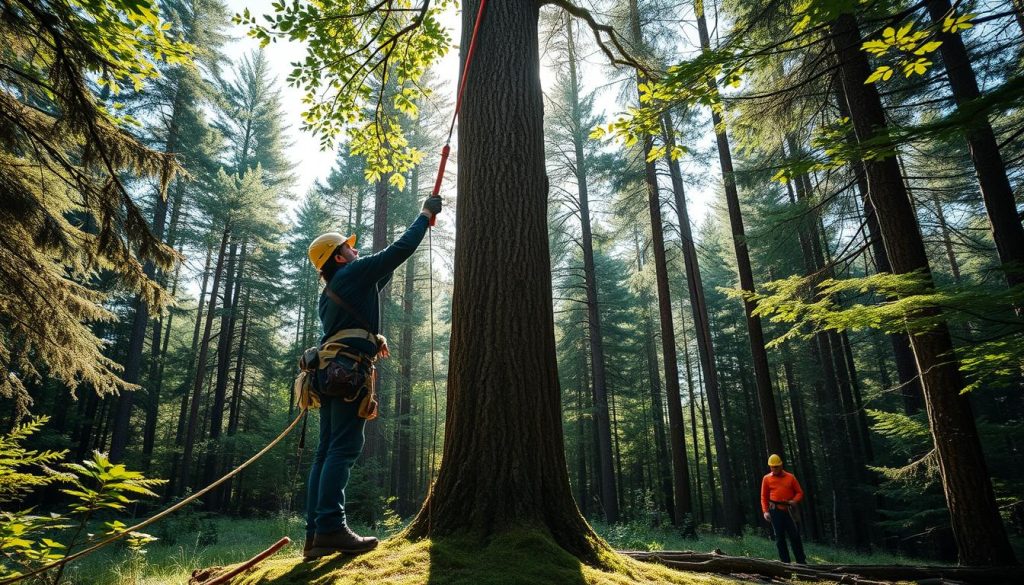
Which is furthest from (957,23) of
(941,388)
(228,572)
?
(228,572)

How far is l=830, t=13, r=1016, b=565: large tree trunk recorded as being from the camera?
5.18 meters

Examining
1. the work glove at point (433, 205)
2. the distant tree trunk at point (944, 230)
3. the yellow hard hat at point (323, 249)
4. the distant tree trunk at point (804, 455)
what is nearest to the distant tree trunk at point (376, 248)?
the yellow hard hat at point (323, 249)

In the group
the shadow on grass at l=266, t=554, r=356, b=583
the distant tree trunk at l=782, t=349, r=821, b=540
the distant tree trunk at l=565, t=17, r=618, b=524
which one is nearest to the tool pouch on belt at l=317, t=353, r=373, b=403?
the shadow on grass at l=266, t=554, r=356, b=583

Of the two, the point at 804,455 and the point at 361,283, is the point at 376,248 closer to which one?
the point at 361,283

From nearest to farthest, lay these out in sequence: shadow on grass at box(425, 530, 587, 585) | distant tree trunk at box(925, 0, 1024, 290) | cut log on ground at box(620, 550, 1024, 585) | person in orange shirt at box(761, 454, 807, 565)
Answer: shadow on grass at box(425, 530, 587, 585)
cut log on ground at box(620, 550, 1024, 585)
distant tree trunk at box(925, 0, 1024, 290)
person in orange shirt at box(761, 454, 807, 565)

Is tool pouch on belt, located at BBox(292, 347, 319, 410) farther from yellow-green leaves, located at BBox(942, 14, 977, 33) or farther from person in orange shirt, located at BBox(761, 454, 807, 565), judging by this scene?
person in orange shirt, located at BBox(761, 454, 807, 565)

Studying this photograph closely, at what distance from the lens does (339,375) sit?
3.17m

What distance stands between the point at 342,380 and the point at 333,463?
58 cm

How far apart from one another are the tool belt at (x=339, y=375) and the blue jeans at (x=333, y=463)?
0.09 meters

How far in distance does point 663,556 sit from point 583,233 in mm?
14917

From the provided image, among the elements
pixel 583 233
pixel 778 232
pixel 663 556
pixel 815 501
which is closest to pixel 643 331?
pixel 815 501

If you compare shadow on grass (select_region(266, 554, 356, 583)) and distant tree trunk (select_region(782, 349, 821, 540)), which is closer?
shadow on grass (select_region(266, 554, 356, 583))

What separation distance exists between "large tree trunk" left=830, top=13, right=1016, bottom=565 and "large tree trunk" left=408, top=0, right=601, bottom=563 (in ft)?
11.9

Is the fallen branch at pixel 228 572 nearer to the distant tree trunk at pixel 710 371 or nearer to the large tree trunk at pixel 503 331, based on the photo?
the large tree trunk at pixel 503 331
